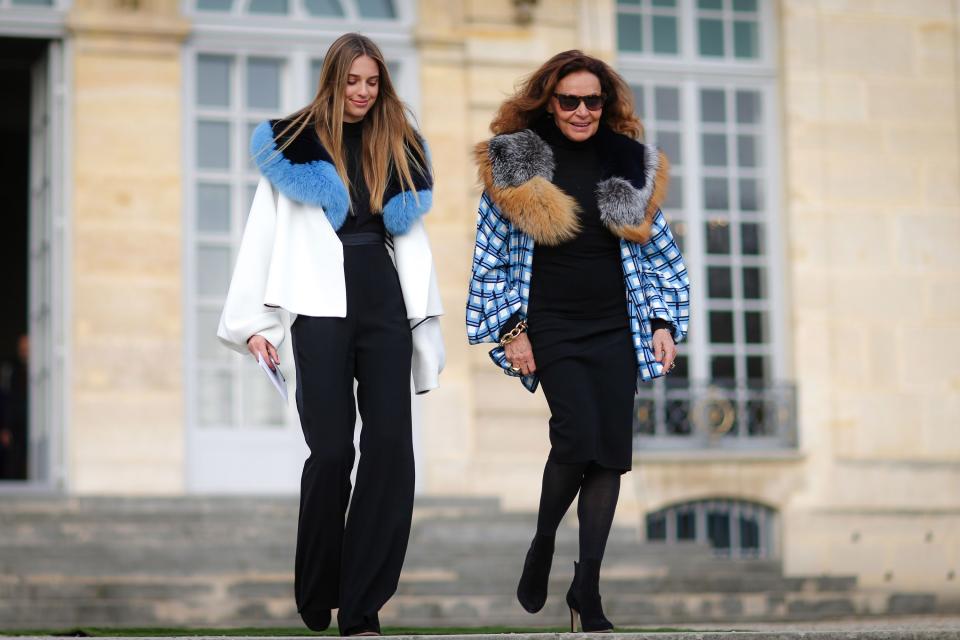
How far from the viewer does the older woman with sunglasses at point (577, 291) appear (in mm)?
5391

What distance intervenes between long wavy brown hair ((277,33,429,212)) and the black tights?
97cm

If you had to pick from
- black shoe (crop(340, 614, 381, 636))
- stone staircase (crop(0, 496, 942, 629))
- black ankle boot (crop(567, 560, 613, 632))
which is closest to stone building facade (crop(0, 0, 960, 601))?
stone staircase (crop(0, 496, 942, 629))

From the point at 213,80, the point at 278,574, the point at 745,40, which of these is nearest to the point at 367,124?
the point at 278,574

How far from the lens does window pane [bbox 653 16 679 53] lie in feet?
40.8

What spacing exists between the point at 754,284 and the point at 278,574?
4.65 metres

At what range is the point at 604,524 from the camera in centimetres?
541

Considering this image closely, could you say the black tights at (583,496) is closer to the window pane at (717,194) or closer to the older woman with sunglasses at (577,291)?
the older woman with sunglasses at (577,291)

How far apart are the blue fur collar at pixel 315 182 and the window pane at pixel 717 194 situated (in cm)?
719

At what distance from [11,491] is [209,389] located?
4.70 feet

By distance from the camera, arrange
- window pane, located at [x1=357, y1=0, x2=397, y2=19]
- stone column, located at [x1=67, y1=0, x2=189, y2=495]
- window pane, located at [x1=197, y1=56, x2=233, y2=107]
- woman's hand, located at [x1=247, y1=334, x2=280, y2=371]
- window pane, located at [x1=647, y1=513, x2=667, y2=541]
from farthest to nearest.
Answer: window pane, located at [x1=647, y1=513, x2=667, y2=541] < window pane, located at [x1=357, y1=0, x2=397, y2=19] < window pane, located at [x1=197, y1=56, x2=233, y2=107] < stone column, located at [x1=67, y1=0, x2=189, y2=495] < woman's hand, located at [x1=247, y1=334, x2=280, y2=371]

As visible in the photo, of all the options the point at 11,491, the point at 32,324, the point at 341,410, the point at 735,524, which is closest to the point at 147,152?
the point at 32,324

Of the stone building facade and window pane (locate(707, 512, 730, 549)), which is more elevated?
the stone building facade

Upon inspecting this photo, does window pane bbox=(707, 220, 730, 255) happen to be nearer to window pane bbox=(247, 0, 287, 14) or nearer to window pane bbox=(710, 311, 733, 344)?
window pane bbox=(710, 311, 733, 344)

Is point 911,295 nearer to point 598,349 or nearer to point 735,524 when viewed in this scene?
point 735,524
